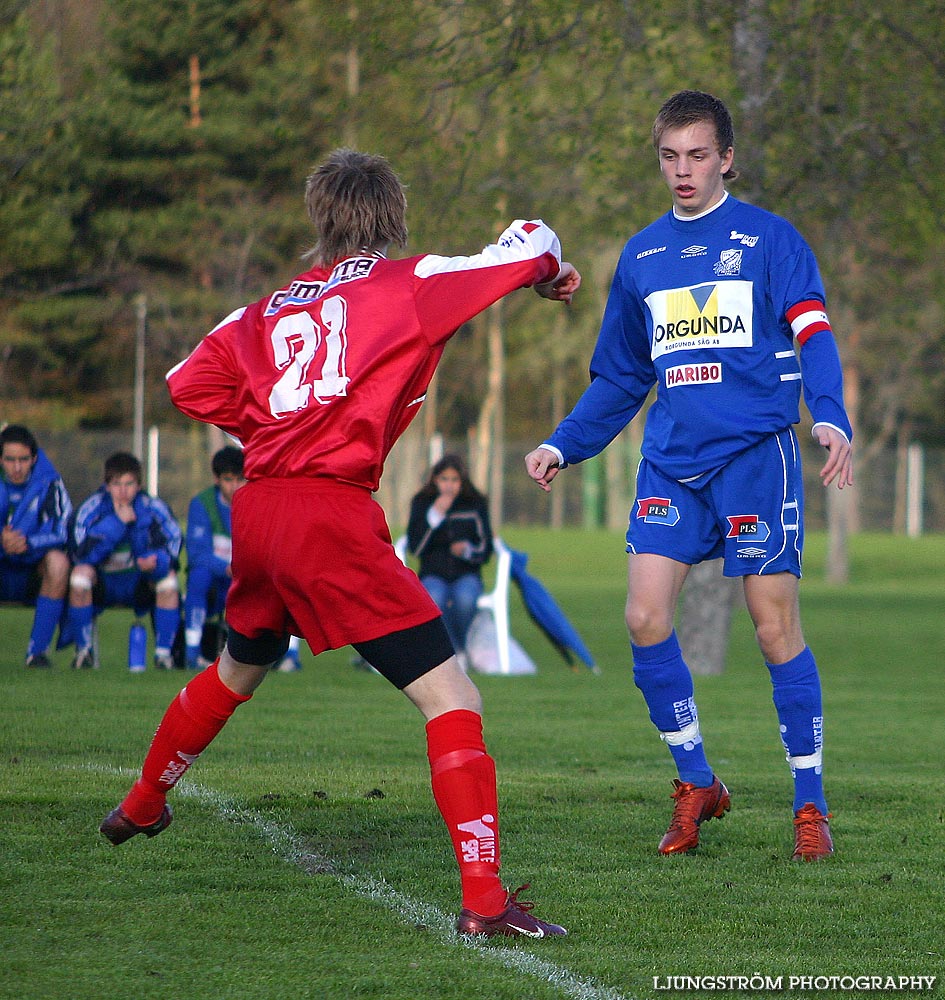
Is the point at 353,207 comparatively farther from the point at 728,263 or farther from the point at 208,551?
the point at 208,551

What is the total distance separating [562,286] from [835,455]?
1.07 m

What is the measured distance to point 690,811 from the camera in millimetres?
5453

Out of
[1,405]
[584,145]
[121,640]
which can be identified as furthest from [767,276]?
[1,405]

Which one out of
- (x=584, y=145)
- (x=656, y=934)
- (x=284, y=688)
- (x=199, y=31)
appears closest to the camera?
(x=656, y=934)

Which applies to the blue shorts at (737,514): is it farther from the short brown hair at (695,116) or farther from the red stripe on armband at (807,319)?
the short brown hair at (695,116)

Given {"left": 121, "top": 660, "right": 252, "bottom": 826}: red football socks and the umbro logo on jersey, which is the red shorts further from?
the umbro logo on jersey

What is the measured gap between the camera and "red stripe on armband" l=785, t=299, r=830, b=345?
17.5ft

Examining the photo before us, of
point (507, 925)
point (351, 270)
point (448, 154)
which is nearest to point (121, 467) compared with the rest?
point (448, 154)

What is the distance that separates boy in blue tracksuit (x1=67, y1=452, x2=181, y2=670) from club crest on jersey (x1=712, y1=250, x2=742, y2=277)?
22.6 feet

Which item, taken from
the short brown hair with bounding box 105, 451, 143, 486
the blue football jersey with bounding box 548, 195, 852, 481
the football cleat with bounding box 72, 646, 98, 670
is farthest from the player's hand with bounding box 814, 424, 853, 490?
the football cleat with bounding box 72, 646, 98, 670

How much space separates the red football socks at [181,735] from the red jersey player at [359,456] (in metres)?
0.29

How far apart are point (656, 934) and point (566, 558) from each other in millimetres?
36300

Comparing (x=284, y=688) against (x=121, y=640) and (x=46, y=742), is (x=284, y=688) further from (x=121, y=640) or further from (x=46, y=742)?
(x=121, y=640)

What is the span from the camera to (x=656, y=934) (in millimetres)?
4250
